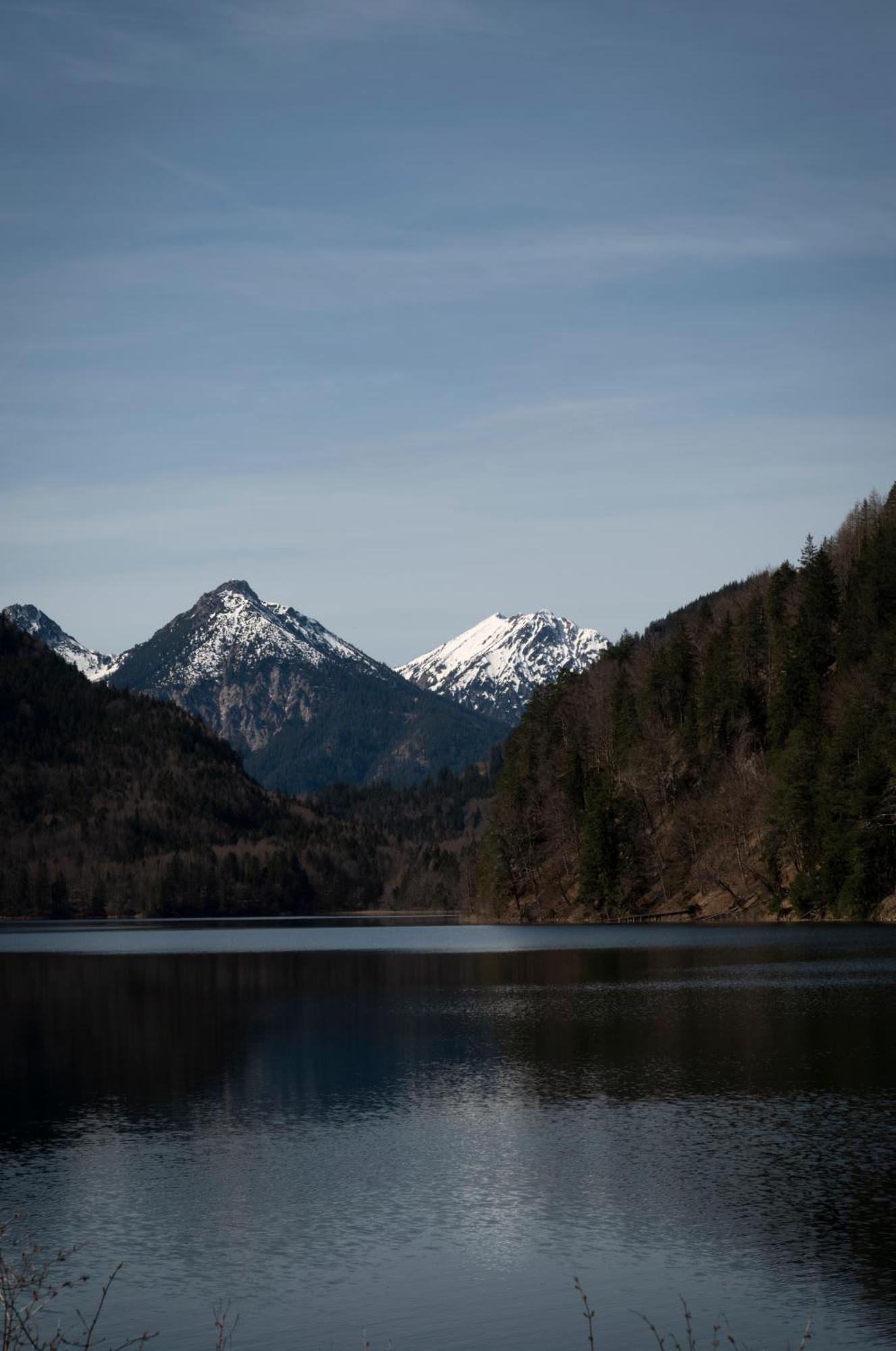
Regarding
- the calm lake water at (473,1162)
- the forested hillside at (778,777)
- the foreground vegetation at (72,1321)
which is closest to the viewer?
the foreground vegetation at (72,1321)

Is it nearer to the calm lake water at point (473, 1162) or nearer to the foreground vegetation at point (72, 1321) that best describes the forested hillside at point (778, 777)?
the calm lake water at point (473, 1162)

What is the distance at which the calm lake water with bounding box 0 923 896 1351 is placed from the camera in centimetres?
2598

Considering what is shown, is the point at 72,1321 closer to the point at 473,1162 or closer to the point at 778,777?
the point at 473,1162

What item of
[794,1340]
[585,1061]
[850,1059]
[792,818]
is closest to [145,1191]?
[794,1340]

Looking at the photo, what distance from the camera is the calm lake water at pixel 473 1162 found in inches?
1023

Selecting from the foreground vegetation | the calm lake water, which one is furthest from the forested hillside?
the foreground vegetation

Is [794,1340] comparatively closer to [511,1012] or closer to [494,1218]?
[494,1218]

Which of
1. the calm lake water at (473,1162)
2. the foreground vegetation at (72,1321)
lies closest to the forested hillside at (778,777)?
the calm lake water at (473,1162)

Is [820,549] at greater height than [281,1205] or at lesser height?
greater

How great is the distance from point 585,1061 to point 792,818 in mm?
103968

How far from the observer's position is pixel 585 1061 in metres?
54.0

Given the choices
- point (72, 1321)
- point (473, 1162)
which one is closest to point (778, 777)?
point (473, 1162)

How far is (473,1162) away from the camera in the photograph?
37.7 metres

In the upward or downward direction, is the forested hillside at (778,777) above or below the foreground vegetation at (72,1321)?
above
